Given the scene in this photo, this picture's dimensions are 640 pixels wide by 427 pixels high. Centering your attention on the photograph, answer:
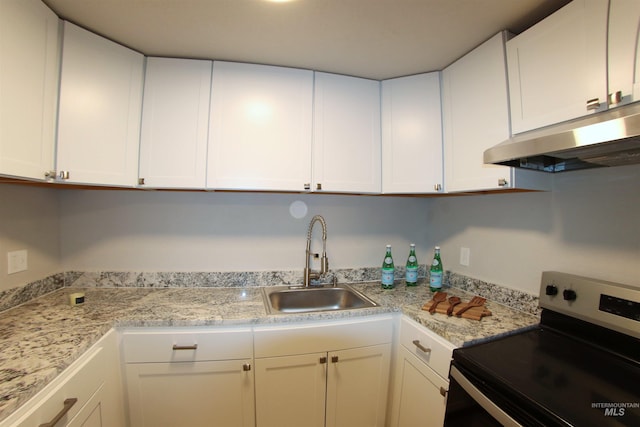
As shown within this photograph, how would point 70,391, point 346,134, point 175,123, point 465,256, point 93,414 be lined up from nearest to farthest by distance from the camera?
point 70,391, point 93,414, point 175,123, point 346,134, point 465,256

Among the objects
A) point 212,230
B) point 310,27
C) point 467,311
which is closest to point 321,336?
point 467,311

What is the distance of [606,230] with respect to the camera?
1062mm

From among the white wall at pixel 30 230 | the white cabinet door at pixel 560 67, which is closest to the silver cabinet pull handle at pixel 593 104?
the white cabinet door at pixel 560 67

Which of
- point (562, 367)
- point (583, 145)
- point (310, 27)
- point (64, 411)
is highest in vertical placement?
point (310, 27)

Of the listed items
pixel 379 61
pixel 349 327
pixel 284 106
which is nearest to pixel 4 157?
pixel 284 106

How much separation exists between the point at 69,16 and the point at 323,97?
1219 mm

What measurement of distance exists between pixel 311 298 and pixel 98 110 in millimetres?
1548

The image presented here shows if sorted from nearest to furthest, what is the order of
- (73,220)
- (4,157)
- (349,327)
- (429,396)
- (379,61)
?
(4,157) < (429,396) < (349,327) < (379,61) < (73,220)

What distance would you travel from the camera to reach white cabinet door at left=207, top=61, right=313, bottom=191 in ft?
4.66

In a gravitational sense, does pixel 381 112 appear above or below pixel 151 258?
above

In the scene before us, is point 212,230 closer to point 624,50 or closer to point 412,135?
point 412,135

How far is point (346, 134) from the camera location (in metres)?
1.57

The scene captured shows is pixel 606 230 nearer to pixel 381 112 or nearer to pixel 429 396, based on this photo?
pixel 429 396

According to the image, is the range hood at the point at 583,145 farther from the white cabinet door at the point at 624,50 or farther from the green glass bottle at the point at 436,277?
the green glass bottle at the point at 436,277
